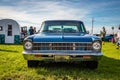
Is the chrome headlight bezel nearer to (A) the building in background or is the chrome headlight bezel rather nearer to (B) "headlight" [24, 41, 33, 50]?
(B) "headlight" [24, 41, 33, 50]

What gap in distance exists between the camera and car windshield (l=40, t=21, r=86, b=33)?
8812 mm

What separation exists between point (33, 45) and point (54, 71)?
0.94 m

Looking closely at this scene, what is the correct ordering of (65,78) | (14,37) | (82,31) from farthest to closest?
(14,37) → (82,31) → (65,78)

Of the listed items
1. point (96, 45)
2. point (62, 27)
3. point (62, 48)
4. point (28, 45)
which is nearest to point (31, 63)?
point (28, 45)

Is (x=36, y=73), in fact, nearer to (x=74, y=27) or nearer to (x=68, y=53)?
(x=68, y=53)

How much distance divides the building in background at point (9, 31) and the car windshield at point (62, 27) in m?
18.0

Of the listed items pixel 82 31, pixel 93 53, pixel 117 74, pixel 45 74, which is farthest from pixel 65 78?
pixel 82 31

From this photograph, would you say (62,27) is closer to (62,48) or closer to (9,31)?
(62,48)

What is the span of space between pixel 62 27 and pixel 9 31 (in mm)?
18654

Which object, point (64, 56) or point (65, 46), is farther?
point (65, 46)

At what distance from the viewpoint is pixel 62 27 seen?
8938mm

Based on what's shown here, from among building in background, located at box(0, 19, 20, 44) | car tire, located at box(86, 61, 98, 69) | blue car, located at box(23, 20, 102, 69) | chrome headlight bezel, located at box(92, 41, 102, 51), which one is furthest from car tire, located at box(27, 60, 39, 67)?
building in background, located at box(0, 19, 20, 44)

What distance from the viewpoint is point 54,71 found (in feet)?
24.3

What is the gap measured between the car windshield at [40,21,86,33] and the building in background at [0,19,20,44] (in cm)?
1801
